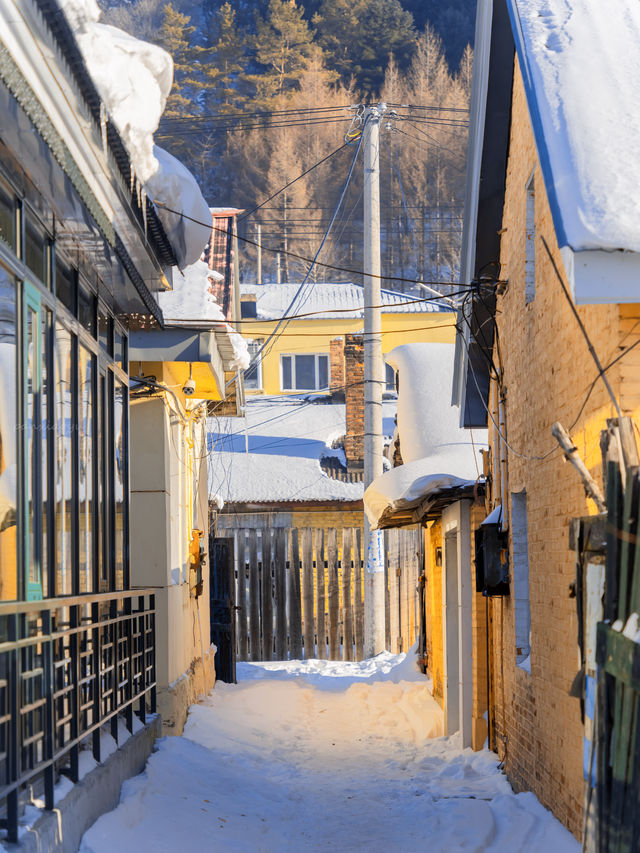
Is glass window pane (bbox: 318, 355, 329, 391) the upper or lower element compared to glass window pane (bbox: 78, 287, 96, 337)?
upper

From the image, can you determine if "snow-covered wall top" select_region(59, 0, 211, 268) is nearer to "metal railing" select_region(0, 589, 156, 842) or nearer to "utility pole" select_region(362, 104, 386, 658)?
"metal railing" select_region(0, 589, 156, 842)

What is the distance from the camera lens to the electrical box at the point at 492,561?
8.64 metres

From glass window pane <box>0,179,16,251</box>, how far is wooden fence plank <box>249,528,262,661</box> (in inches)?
502

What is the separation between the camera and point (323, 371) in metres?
32.3

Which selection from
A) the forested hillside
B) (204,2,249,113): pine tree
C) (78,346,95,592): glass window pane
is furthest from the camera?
(204,2,249,113): pine tree

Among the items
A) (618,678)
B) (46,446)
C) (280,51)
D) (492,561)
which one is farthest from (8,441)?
(280,51)

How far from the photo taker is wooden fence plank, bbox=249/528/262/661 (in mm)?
17578

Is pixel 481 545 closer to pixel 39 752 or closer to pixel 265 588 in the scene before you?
pixel 39 752

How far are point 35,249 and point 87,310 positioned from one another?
58.9 inches

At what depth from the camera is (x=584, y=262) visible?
4773mm

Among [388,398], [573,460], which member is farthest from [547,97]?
[388,398]

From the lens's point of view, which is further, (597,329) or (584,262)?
(597,329)

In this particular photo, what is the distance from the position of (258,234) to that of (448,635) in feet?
110

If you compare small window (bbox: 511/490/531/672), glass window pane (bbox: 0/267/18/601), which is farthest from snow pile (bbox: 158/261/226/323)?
glass window pane (bbox: 0/267/18/601)
